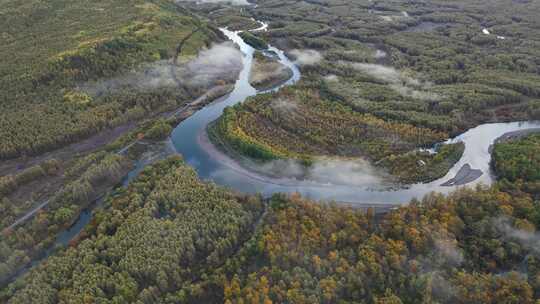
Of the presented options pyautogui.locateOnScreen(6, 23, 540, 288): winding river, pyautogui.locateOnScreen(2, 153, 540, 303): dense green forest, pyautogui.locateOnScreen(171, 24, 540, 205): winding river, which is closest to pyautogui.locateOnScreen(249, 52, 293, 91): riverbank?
pyautogui.locateOnScreen(171, 24, 540, 205): winding river

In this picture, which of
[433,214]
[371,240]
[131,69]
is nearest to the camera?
[371,240]

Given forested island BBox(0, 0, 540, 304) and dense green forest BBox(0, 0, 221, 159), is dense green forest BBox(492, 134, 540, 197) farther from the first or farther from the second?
dense green forest BBox(0, 0, 221, 159)

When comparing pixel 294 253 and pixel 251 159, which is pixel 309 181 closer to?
pixel 251 159

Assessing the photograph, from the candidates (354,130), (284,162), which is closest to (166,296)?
(284,162)

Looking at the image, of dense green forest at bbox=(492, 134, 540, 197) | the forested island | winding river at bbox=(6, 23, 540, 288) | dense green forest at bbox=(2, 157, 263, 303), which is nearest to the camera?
dense green forest at bbox=(2, 157, 263, 303)

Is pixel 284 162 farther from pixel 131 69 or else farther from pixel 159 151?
pixel 131 69

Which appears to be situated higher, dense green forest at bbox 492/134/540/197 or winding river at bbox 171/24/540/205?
dense green forest at bbox 492/134/540/197
